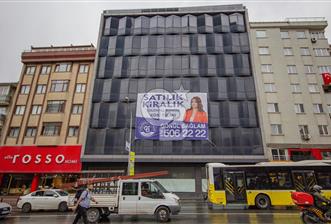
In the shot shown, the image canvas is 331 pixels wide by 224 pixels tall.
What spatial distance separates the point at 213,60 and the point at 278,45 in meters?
10.5

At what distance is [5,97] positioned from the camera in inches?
1150

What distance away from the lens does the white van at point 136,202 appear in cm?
1010

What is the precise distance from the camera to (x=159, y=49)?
30.8 metres

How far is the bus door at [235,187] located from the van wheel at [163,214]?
658 cm

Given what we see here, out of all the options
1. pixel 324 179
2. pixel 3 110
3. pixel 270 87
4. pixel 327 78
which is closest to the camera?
pixel 324 179

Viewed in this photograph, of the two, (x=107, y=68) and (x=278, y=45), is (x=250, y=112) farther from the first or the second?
(x=107, y=68)

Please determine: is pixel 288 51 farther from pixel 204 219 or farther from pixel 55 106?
pixel 55 106

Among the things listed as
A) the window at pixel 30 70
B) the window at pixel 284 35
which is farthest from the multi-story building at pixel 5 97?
the window at pixel 284 35

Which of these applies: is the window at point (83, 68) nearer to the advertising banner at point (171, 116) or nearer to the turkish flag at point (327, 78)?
the advertising banner at point (171, 116)

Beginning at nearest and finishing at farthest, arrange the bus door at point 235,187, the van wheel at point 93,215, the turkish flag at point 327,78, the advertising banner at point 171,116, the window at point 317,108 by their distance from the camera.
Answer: the van wheel at point 93,215 < the bus door at point 235,187 < the advertising banner at point 171,116 < the window at point 317,108 < the turkish flag at point 327,78

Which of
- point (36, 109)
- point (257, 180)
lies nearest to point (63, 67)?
point (36, 109)

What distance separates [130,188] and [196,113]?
17521mm

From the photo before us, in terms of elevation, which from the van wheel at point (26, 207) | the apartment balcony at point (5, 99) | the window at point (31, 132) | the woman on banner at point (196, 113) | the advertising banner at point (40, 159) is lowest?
the van wheel at point (26, 207)

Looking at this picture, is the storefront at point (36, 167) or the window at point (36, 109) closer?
the storefront at point (36, 167)
